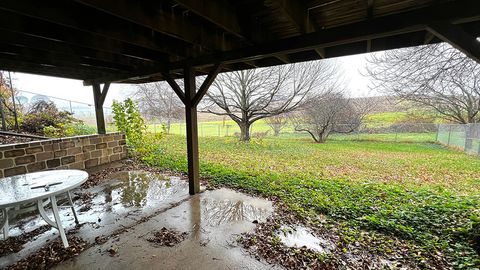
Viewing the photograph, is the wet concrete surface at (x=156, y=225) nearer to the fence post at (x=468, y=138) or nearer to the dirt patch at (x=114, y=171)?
the dirt patch at (x=114, y=171)

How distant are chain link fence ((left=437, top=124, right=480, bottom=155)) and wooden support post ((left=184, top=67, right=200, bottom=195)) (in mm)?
9552

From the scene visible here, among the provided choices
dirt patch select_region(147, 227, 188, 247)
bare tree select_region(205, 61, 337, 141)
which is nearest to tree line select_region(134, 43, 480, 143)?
bare tree select_region(205, 61, 337, 141)

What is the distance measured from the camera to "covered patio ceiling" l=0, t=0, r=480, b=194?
164cm

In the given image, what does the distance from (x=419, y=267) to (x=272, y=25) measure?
9.53 feet

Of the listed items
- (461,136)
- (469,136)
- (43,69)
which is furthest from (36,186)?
(461,136)

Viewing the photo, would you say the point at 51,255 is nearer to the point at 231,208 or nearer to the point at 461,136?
the point at 231,208

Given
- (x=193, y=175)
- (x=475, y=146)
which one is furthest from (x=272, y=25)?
(x=475, y=146)

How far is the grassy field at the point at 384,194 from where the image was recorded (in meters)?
2.16

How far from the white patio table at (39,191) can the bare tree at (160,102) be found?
9.75m

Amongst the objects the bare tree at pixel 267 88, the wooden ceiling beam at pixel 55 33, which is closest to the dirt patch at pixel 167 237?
the wooden ceiling beam at pixel 55 33

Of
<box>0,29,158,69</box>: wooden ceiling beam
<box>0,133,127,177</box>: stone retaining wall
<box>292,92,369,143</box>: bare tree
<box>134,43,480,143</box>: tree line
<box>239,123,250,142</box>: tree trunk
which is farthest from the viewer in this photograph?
<box>292,92,369,143</box>: bare tree

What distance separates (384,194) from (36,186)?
490cm

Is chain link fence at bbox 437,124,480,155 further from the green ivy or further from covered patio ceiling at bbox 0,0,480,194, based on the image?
the green ivy

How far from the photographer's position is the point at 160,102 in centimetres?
1238
